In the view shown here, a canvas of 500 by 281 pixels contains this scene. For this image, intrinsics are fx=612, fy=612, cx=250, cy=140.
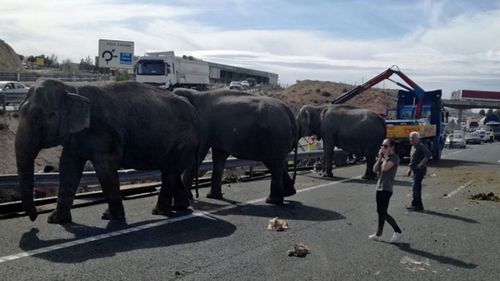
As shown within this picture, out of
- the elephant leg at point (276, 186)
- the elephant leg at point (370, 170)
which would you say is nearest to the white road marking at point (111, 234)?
the elephant leg at point (276, 186)

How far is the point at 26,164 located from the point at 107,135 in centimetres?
144

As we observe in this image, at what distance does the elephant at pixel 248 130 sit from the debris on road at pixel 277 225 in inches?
98.5

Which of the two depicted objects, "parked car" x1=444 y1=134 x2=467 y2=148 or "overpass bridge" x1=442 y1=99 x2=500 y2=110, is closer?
"parked car" x1=444 y1=134 x2=467 y2=148

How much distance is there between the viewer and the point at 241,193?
1414 cm

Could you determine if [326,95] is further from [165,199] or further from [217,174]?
[165,199]

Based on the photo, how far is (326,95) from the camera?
86250mm

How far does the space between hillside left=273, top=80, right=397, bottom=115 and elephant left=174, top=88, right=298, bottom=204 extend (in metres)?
63.4

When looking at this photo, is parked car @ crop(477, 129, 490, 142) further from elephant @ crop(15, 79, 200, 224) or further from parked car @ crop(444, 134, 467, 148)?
elephant @ crop(15, 79, 200, 224)

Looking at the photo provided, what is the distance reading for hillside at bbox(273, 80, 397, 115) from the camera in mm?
80125

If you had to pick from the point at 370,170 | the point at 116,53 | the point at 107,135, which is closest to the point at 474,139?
the point at 116,53

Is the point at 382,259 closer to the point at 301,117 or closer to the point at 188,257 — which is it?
the point at 188,257

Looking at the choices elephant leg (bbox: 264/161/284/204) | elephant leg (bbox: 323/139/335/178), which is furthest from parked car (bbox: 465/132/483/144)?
elephant leg (bbox: 264/161/284/204)

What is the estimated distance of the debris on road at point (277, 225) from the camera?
9.74 metres

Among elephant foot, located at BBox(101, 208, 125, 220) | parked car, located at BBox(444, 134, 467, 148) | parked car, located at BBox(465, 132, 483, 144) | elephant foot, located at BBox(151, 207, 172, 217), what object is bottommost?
parked car, located at BBox(465, 132, 483, 144)
